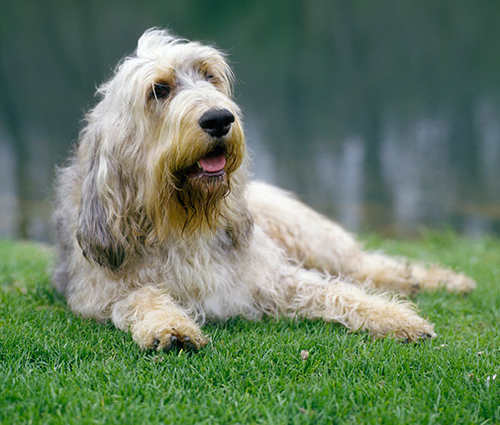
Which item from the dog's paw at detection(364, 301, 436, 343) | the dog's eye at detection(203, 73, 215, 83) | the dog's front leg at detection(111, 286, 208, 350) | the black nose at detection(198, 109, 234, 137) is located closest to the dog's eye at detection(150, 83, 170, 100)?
the dog's eye at detection(203, 73, 215, 83)

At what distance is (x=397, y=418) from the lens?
2.62 meters

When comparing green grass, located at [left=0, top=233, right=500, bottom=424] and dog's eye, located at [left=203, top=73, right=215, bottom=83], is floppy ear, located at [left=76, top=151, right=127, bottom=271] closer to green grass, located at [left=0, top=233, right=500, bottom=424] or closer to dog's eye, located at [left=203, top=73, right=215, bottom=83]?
green grass, located at [left=0, top=233, right=500, bottom=424]

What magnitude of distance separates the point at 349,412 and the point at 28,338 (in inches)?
71.9

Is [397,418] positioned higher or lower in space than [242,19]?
lower

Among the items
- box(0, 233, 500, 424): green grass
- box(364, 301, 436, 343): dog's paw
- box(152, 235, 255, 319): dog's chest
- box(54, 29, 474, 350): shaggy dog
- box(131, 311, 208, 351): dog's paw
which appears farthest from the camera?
box(152, 235, 255, 319): dog's chest

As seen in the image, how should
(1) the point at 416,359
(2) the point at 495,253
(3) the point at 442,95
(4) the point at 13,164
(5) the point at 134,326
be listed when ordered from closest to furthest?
(1) the point at 416,359, (5) the point at 134,326, (2) the point at 495,253, (4) the point at 13,164, (3) the point at 442,95

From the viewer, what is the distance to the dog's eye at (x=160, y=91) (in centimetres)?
362

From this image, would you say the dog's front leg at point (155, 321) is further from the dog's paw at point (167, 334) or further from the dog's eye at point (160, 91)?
the dog's eye at point (160, 91)

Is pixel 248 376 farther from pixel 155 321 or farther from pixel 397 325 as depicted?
pixel 397 325

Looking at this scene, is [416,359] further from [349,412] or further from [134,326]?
[134,326]

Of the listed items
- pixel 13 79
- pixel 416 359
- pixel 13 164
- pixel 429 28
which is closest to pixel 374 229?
pixel 416 359

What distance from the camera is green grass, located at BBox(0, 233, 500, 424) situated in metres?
2.64

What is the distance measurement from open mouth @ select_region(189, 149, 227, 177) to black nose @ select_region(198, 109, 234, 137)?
0.15 metres

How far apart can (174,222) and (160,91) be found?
0.80 metres
